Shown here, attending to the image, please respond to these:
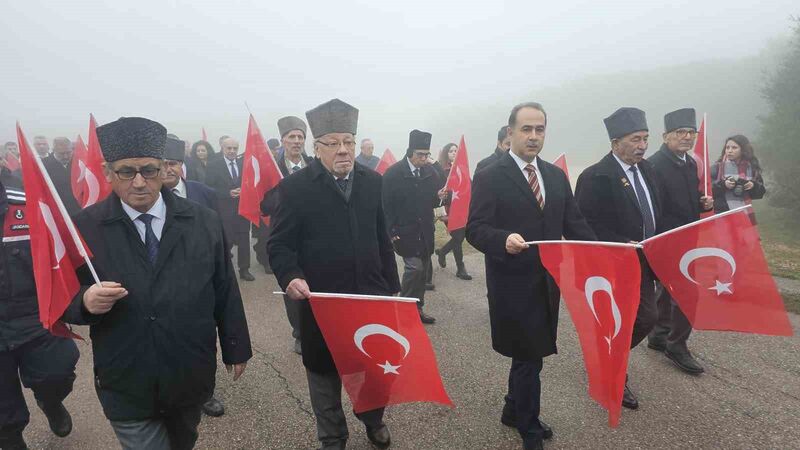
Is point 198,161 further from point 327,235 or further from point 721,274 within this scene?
point 721,274

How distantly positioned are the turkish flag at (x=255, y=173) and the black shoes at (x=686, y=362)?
4900 mm

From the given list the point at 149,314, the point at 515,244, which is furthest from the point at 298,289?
the point at 515,244

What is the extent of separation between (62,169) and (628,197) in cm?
909

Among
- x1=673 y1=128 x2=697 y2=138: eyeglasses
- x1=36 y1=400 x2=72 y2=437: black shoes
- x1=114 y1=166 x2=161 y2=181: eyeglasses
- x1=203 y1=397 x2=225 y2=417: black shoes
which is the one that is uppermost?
x1=673 y1=128 x2=697 y2=138: eyeglasses

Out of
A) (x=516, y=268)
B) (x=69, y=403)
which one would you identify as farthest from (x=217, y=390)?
(x=516, y=268)

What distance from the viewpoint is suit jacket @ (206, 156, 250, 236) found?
7.81 meters

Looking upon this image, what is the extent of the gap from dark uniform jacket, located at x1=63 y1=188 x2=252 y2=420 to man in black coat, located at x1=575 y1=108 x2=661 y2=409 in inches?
126

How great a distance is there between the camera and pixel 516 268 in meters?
3.04

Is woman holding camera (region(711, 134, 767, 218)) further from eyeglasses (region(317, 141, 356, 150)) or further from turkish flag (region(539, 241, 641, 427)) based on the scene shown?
eyeglasses (region(317, 141, 356, 150))

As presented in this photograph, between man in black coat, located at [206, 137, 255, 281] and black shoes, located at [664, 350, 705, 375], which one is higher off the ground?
man in black coat, located at [206, 137, 255, 281]

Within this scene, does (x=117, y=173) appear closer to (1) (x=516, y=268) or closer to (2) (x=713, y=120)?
(1) (x=516, y=268)

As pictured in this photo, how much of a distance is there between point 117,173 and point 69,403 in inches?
125

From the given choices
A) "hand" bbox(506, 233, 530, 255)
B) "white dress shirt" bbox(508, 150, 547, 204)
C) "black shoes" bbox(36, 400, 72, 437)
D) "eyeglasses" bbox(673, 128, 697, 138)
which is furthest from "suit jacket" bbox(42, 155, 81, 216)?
"eyeglasses" bbox(673, 128, 697, 138)

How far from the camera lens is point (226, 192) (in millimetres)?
7832
